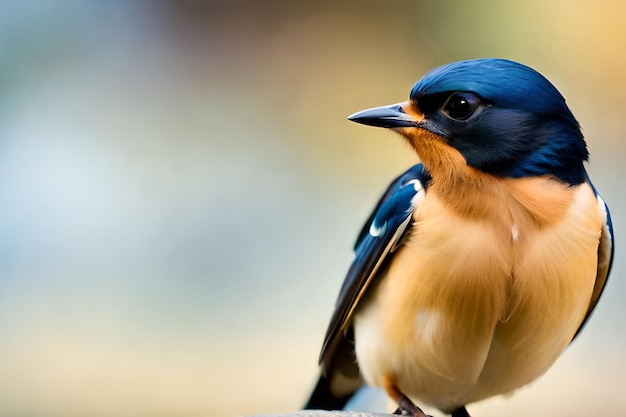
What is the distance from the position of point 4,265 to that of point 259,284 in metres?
1.03

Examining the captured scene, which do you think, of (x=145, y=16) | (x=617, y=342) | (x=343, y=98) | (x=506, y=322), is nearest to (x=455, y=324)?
(x=506, y=322)

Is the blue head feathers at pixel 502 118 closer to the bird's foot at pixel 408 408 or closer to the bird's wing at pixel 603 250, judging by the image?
the bird's wing at pixel 603 250

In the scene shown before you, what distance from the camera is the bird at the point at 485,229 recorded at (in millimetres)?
1656

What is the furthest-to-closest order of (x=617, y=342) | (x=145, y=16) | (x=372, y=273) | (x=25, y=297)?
(x=145, y=16), (x=25, y=297), (x=617, y=342), (x=372, y=273)

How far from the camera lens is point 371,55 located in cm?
407

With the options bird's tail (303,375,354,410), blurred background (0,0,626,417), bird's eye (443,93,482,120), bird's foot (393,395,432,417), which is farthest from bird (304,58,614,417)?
blurred background (0,0,626,417)

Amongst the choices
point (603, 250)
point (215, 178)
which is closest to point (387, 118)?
point (603, 250)

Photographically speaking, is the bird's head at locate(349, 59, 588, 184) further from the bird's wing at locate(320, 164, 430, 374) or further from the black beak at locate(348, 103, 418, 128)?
the bird's wing at locate(320, 164, 430, 374)

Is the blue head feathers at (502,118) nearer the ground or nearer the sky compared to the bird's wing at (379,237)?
nearer the sky

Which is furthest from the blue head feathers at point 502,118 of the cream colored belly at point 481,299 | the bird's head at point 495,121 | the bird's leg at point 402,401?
the bird's leg at point 402,401

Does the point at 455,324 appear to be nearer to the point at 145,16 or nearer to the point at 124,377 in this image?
the point at 124,377

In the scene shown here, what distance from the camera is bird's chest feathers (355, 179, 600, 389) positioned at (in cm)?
167

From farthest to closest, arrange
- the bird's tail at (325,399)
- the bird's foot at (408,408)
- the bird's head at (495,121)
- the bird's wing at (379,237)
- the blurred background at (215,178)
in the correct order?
the blurred background at (215,178)
the bird's tail at (325,399)
the bird's foot at (408,408)
the bird's wing at (379,237)
the bird's head at (495,121)

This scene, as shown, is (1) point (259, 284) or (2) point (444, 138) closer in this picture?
(2) point (444, 138)
